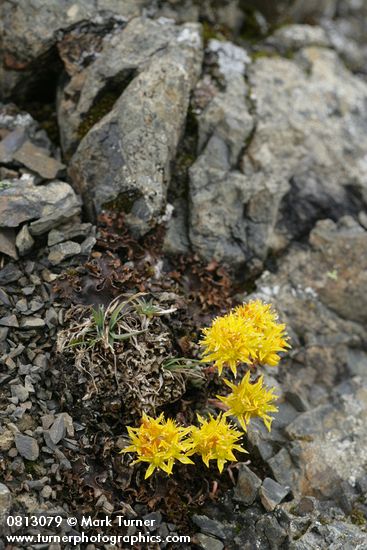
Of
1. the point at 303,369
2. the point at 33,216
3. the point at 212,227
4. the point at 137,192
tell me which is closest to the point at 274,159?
the point at 212,227

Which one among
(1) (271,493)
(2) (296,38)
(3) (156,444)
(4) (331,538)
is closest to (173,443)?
(3) (156,444)

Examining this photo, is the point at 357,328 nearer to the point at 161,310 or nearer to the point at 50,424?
the point at 161,310

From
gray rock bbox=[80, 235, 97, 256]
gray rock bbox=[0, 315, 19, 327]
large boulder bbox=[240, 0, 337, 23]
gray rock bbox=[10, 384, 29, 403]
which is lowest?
gray rock bbox=[10, 384, 29, 403]

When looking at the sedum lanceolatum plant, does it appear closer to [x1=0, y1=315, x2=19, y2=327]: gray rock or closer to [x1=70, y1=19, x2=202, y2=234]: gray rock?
[x1=0, y1=315, x2=19, y2=327]: gray rock

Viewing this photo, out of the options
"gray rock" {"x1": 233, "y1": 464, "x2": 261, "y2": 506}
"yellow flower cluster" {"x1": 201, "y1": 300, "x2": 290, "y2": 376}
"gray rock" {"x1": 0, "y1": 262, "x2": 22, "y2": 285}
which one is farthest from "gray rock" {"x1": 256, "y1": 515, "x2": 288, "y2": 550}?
"gray rock" {"x1": 0, "y1": 262, "x2": 22, "y2": 285}

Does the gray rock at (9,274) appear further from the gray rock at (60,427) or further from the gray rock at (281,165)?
the gray rock at (281,165)

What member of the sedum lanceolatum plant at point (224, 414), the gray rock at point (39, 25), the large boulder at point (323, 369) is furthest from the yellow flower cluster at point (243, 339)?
the gray rock at point (39, 25)
